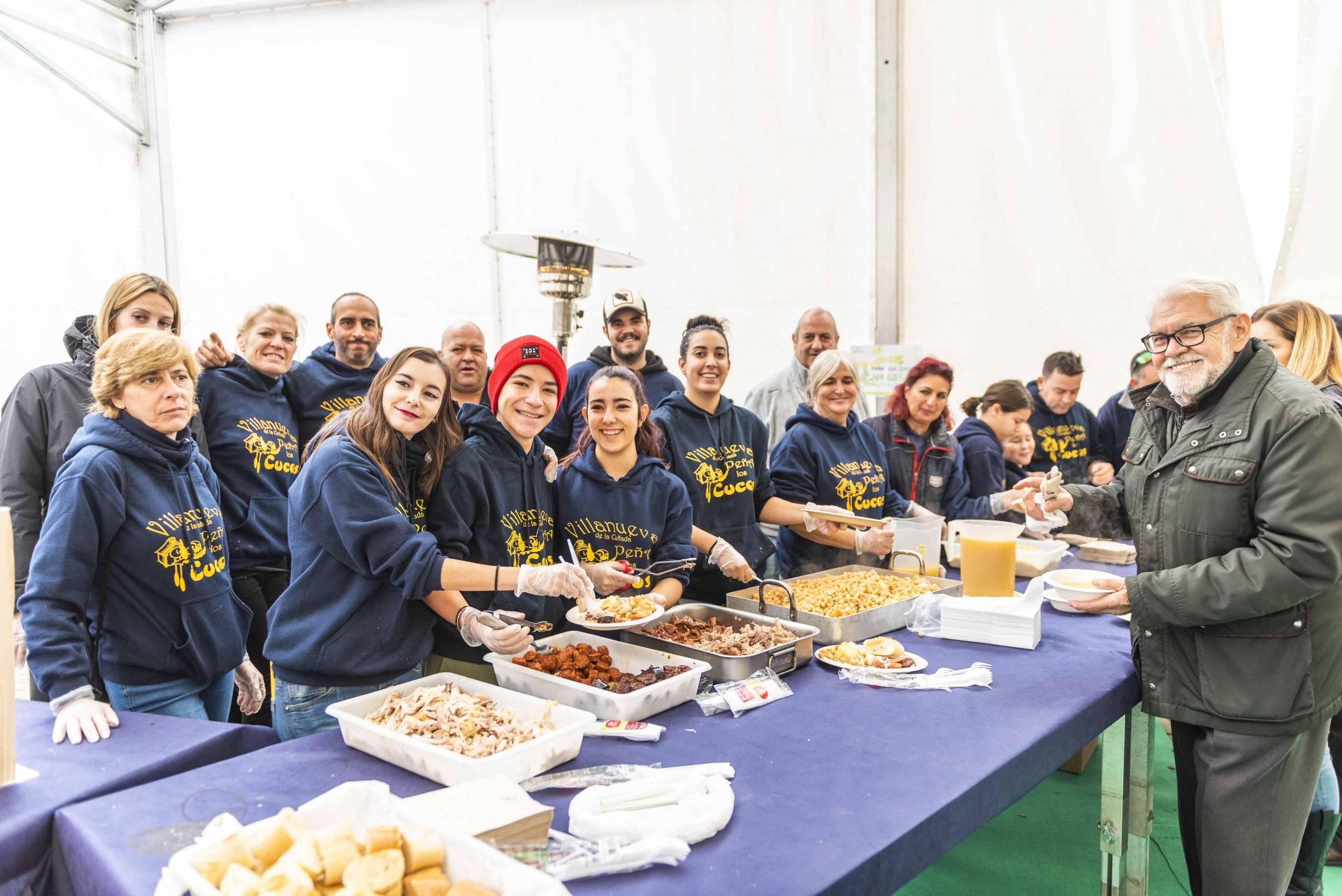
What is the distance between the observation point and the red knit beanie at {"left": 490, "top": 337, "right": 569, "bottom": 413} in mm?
2615

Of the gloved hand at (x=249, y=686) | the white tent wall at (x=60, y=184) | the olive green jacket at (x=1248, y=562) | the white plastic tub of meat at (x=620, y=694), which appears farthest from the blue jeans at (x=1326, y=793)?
the white tent wall at (x=60, y=184)

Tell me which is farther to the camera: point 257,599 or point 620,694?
point 257,599

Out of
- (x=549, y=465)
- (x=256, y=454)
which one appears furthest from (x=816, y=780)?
(x=256, y=454)

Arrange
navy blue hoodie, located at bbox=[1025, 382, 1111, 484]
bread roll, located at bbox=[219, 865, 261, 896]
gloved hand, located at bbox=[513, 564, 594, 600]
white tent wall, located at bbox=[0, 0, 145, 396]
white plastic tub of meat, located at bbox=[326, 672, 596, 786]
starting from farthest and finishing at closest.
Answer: white tent wall, located at bbox=[0, 0, 145, 396] < navy blue hoodie, located at bbox=[1025, 382, 1111, 484] < gloved hand, located at bbox=[513, 564, 594, 600] < white plastic tub of meat, located at bbox=[326, 672, 596, 786] < bread roll, located at bbox=[219, 865, 261, 896]

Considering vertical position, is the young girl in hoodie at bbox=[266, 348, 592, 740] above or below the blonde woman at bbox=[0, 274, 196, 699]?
below

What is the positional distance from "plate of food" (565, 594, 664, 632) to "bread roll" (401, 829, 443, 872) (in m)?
1.05

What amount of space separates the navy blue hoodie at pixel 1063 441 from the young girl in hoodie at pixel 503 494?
10.9ft

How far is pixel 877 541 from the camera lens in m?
3.36

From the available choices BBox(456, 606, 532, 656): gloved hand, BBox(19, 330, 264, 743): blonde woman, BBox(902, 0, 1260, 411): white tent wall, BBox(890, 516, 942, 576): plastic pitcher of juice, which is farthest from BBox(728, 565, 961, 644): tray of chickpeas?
BBox(902, 0, 1260, 411): white tent wall

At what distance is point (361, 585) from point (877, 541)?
197cm

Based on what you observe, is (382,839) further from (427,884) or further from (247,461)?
(247,461)

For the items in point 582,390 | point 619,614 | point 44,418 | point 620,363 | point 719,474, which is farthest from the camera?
point 620,363

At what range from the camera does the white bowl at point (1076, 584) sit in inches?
113

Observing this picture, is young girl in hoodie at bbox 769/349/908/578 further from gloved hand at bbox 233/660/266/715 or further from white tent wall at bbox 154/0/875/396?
white tent wall at bbox 154/0/875/396
